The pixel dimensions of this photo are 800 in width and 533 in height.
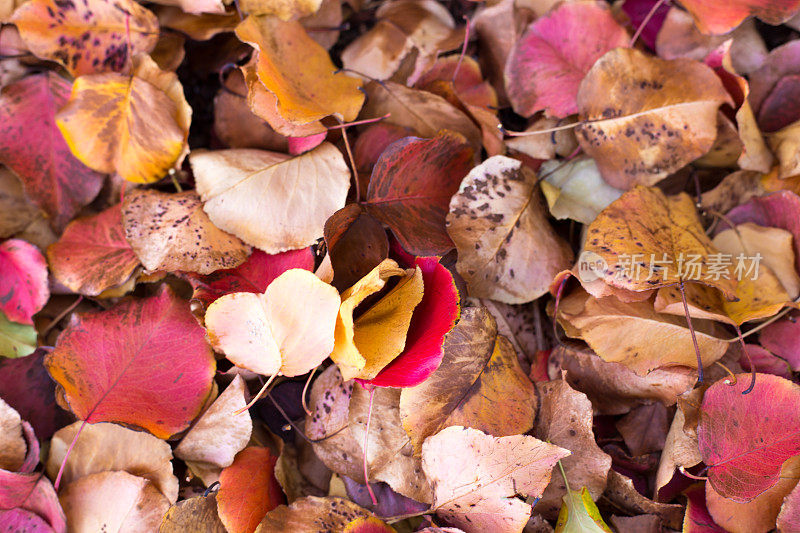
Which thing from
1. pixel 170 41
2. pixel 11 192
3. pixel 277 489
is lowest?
pixel 277 489

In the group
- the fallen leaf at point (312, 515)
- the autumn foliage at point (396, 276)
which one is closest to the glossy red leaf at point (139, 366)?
the autumn foliage at point (396, 276)

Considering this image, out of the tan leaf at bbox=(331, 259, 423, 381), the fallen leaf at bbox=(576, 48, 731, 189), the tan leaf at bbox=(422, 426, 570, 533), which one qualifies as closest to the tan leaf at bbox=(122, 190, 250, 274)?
the tan leaf at bbox=(331, 259, 423, 381)

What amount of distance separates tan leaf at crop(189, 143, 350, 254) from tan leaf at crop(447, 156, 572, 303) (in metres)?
0.10

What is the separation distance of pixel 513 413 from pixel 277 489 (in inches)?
7.9

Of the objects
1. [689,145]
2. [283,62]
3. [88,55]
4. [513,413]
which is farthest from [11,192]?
[689,145]

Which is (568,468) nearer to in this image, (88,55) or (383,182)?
(383,182)

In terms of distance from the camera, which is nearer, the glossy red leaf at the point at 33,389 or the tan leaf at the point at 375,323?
the tan leaf at the point at 375,323

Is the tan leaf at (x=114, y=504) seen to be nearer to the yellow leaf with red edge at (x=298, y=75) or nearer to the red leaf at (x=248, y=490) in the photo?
the red leaf at (x=248, y=490)

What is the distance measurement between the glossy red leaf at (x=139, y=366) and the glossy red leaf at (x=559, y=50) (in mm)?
357

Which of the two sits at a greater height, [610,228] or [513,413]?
[610,228]

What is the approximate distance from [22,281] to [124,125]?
161 mm

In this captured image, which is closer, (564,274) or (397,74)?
(564,274)

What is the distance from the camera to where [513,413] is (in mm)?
475

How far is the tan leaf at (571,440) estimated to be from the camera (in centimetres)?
47
